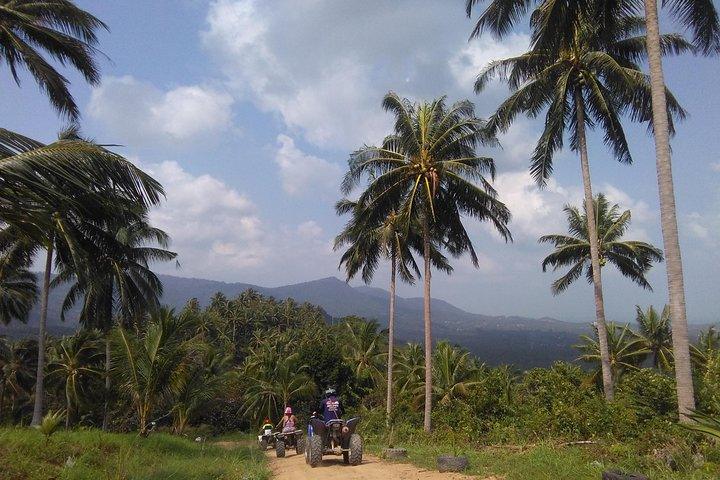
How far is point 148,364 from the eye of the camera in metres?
14.9

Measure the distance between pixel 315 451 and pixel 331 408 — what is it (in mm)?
998

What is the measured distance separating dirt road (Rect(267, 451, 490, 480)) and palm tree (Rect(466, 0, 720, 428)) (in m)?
4.50

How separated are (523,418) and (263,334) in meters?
59.4

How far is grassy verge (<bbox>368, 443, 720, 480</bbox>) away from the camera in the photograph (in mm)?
7820

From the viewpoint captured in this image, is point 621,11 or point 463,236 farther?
point 463,236

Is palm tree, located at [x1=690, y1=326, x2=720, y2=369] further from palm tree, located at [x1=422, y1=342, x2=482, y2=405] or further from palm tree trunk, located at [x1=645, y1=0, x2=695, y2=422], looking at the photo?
palm tree trunk, located at [x1=645, y1=0, x2=695, y2=422]

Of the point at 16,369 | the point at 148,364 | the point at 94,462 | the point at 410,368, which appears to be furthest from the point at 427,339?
the point at 16,369

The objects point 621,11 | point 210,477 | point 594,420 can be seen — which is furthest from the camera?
point 594,420

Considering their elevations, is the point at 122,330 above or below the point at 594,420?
above

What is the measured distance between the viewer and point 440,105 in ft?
66.8

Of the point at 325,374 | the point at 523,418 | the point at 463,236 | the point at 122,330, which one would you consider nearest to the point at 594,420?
the point at 523,418

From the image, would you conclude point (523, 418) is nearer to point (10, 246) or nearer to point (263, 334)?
point (10, 246)

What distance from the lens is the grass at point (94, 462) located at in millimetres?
8203

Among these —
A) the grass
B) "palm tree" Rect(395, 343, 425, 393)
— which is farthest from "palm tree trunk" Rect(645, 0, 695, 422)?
"palm tree" Rect(395, 343, 425, 393)
